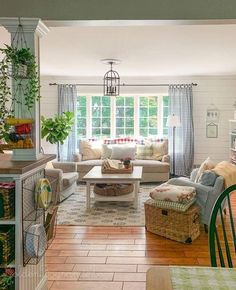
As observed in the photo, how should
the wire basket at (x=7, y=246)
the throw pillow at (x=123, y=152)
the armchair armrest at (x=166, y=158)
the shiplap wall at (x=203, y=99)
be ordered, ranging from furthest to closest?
the shiplap wall at (x=203, y=99), the throw pillow at (x=123, y=152), the armchair armrest at (x=166, y=158), the wire basket at (x=7, y=246)

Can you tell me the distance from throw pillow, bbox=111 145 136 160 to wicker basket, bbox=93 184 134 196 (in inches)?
74.6

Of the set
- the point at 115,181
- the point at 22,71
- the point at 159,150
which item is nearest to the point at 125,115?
the point at 159,150

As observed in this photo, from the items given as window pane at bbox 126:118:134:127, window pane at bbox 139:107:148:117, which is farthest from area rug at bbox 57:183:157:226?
window pane at bbox 139:107:148:117

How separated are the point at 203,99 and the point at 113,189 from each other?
386cm

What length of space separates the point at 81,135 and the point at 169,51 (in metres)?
3.93

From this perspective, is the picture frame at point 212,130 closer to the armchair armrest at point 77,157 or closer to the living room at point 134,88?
the living room at point 134,88

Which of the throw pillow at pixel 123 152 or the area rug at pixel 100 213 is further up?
the throw pillow at pixel 123 152

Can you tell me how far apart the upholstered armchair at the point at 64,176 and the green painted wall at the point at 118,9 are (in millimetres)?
3251

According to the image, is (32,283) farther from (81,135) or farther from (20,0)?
(81,135)

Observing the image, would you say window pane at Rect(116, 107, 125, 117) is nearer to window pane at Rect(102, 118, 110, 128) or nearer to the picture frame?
window pane at Rect(102, 118, 110, 128)

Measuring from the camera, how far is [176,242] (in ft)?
13.7

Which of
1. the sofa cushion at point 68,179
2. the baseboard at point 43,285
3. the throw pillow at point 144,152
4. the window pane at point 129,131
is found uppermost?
the window pane at point 129,131

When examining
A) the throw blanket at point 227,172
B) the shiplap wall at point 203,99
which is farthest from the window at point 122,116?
the throw blanket at point 227,172

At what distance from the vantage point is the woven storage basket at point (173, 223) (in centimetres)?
414
